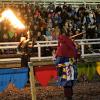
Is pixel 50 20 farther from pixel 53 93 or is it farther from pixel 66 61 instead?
pixel 66 61

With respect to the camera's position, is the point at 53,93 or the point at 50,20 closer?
the point at 53,93

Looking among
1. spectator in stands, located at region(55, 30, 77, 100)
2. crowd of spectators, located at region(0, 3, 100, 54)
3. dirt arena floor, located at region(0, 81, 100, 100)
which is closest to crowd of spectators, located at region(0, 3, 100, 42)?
crowd of spectators, located at region(0, 3, 100, 54)

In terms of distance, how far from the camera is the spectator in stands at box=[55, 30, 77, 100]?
10.8 meters

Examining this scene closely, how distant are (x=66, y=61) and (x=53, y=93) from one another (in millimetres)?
2310

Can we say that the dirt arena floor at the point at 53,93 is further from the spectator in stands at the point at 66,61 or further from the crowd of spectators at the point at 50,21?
the crowd of spectators at the point at 50,21

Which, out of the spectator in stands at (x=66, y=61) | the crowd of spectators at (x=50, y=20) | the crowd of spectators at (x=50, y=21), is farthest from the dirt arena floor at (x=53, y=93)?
the crowd of spectators at (x=50, y=20)

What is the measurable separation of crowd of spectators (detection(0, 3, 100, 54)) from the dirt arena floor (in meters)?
5.20

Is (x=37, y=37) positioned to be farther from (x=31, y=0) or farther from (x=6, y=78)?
(x=6, y=78)

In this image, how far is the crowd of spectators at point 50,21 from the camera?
19578 mm

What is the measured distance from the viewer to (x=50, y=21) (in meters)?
20.5

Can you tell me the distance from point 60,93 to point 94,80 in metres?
2.67

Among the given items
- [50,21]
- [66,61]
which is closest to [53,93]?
[66,61]

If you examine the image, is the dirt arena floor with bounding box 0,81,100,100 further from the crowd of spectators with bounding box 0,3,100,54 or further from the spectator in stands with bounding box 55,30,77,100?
the crowd of spectators with bounding box 0,3,100,54

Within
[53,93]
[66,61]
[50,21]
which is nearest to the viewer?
[66,61]
